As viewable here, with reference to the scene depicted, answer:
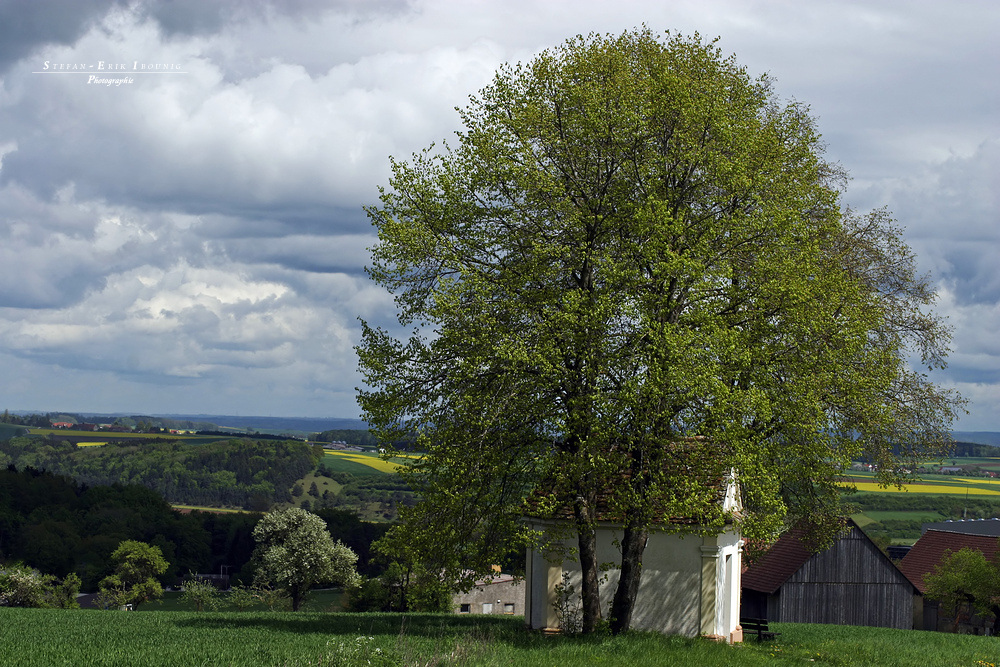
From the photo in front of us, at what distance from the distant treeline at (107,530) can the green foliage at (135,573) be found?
43.1 feet

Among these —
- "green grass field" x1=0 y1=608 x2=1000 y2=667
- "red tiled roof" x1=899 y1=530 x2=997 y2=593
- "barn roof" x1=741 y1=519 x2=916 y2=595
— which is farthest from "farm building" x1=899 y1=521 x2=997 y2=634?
"green grass field" x1=0 y1=608 x2=1000 y2=667

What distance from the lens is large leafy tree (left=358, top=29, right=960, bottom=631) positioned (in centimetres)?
1948

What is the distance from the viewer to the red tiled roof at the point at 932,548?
58.7 m

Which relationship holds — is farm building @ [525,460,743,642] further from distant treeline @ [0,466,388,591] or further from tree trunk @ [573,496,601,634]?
distant treeline @ [0,466,388,591]

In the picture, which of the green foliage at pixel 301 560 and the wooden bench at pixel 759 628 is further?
the green foliage at pixel 301 560

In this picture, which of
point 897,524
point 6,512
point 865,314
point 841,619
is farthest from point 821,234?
point 897,524

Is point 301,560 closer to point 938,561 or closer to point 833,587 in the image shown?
point 833,587

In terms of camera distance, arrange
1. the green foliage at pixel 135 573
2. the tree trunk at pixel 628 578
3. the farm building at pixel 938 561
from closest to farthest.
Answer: the tree trunk at pixel 628 578, the farm building at pixel 938 561, the green foliage at pixel 135 573

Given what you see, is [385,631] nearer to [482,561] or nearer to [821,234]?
[482,561]

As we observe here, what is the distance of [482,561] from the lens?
Result: 68.1ft

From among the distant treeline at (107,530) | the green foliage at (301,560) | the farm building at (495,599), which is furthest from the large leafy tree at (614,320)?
the distant treeline at (107,530)

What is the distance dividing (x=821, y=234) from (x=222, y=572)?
12140 centimetres

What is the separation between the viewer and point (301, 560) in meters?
67.4

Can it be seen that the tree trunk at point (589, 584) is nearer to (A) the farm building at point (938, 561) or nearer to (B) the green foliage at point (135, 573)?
(A) the farm building at point (938, 561)
